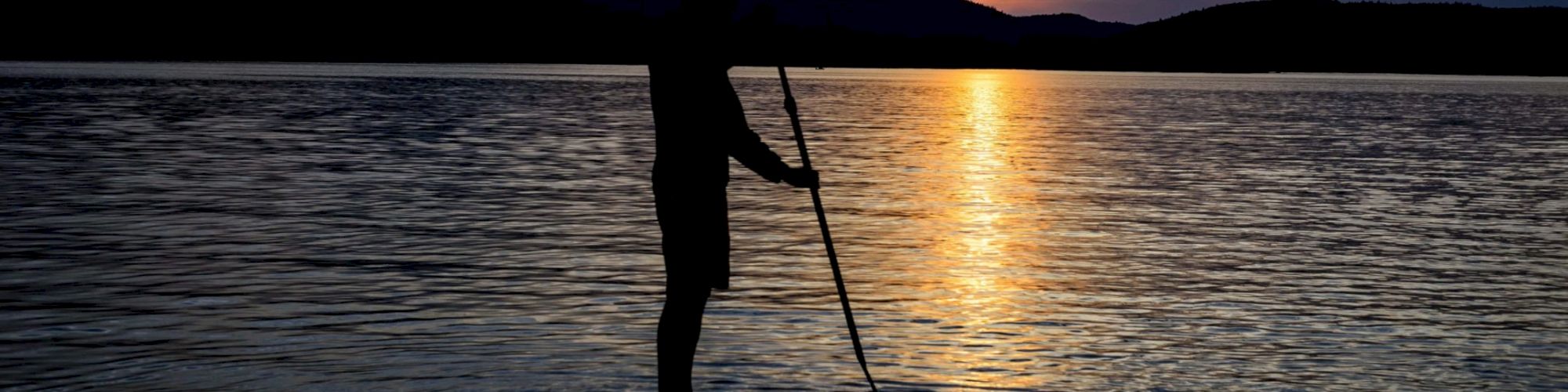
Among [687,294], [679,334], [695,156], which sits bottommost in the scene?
[679,334]

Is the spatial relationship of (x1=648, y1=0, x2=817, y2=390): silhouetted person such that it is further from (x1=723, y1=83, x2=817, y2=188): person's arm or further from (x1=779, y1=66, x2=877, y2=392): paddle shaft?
(x1=779, y1=66, x2=877, y2=392): paddle shaft

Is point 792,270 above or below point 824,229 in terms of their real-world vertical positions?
below

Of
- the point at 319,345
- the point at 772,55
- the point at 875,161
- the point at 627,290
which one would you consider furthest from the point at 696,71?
the point at 875,161

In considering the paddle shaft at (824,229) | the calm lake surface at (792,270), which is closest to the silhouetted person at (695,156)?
the paddle shaft at (824,229)

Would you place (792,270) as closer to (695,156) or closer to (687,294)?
(687,294)

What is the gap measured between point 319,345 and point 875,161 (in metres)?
16.6

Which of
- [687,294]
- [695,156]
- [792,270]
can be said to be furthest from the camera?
[792,270]

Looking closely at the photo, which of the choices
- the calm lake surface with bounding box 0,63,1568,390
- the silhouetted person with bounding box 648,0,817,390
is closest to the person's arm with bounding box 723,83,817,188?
the silhouetted person with bounding box 648,0,817,390

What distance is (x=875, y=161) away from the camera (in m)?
24.8

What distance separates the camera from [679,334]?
7020 mm

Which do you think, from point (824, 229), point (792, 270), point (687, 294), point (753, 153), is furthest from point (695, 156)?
point (792, 270)

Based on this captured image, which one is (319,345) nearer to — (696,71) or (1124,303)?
(696,71)

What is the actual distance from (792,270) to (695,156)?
507 cm

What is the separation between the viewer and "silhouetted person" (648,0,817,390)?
21.9ft
